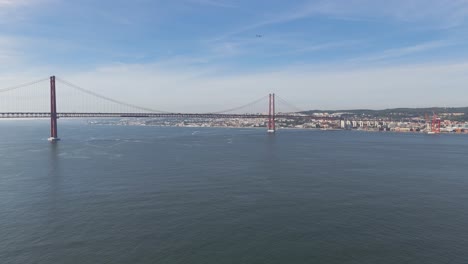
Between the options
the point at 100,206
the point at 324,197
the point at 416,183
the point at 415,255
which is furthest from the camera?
the point at 416,183

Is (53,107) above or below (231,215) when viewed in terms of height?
above

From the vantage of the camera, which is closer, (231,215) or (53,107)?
(231,215)

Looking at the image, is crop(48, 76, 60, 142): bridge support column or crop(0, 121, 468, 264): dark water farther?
crop(48, 76, 60, 142): bridge support column

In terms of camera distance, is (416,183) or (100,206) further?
(416,183)

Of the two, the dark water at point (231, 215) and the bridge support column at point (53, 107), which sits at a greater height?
the bridge support column at point (53, 107)

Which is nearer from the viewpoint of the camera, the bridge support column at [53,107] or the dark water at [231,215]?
the dark water at [231,215]

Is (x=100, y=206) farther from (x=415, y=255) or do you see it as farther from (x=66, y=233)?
(x=415, y=255)

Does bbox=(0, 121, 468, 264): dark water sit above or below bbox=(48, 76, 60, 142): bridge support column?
below

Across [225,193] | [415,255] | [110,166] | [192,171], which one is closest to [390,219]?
[415,255]

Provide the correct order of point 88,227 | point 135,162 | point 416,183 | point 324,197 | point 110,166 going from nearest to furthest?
1. point 88,227
2. point 324,197
3. point 416,183
4. point 110,166
5. point 135,162
